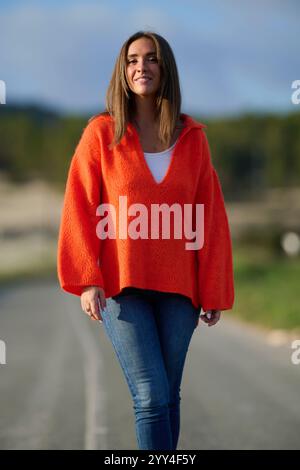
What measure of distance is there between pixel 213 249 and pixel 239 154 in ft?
231

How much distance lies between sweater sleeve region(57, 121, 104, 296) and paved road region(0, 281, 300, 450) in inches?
90.1

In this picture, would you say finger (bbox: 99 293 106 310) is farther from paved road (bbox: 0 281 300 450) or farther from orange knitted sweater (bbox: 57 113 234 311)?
paved road (bbox: 0 281 300 450)

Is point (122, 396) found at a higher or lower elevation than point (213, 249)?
lower

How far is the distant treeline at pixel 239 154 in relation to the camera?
238ft

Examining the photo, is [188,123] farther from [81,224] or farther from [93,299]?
[93,299]

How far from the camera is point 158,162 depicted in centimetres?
375

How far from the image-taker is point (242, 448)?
5762mm

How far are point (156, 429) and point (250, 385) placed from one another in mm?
5123

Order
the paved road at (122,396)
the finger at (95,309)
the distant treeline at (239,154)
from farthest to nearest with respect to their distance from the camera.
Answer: the distant treeline at (239,154) → the paved road at (122,396) → the finger at (95,309)

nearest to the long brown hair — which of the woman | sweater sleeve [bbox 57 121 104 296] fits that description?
the woman

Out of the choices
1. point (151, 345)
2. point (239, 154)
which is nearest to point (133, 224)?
point (151, 345)

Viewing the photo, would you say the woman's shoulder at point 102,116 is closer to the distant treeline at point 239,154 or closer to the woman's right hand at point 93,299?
the woman's right hand at point 93,299

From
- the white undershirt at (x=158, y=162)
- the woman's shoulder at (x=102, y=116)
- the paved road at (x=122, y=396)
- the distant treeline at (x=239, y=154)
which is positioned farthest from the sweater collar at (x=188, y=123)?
the distant treeline at (x=239, y=154)
